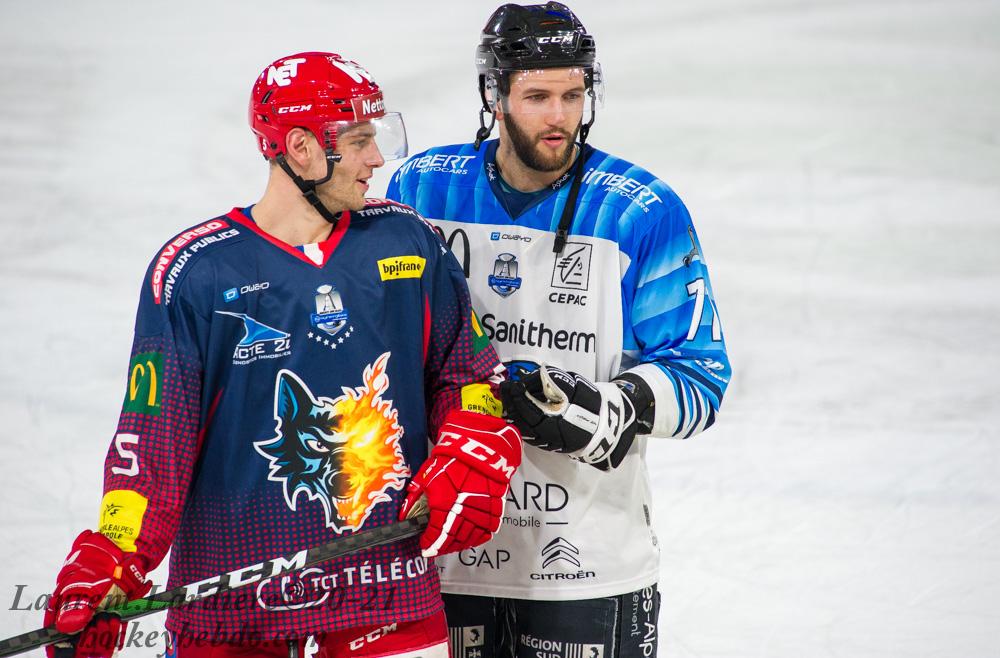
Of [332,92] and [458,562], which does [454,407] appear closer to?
[458,562]

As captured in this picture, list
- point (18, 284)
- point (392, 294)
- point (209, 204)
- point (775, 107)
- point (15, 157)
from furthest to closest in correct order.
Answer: point (775, 107) → point (15, 157) → point (209, 204) → point (18, 284) → point (392, 294)

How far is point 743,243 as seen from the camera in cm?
504

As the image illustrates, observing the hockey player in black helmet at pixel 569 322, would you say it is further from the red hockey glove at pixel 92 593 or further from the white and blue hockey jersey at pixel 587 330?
the red hockey glove at pixel 92 593

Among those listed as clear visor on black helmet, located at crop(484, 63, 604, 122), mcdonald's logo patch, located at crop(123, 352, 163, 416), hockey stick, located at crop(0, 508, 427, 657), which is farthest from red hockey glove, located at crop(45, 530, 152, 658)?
clear visor on black helmet, located at crop(484, 63, 604, 122)

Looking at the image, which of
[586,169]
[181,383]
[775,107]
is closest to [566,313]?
[586,169]

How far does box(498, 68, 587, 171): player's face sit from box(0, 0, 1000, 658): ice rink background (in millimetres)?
1368

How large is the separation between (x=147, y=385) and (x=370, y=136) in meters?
0.57

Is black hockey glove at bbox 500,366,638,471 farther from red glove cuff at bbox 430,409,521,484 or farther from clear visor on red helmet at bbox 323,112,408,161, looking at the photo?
clear visor on red helmet at bbox 323,112,408,161

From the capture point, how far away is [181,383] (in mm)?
1867

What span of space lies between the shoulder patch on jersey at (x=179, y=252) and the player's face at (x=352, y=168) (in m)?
0.17

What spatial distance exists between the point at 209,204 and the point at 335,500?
3377 millimetres

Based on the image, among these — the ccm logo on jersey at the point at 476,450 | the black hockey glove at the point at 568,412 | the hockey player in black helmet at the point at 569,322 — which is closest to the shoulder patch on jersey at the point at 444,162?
the hockey player in black helmet at the point at 569,322

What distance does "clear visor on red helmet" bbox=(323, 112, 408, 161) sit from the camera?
2.02 meters

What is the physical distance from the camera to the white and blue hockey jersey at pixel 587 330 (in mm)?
2236
